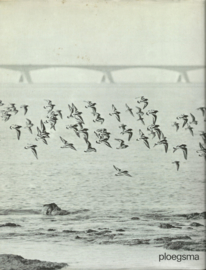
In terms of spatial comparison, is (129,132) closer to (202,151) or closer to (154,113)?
(154,113)

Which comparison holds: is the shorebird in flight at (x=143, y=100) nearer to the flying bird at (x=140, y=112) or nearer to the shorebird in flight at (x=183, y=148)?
the flying bird at (x=140, y=112)

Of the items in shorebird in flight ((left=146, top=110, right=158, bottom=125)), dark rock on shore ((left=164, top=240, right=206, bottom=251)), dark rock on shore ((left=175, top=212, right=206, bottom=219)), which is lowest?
dark rock on shore ((left=164, top=240, right=206, bottom=251))

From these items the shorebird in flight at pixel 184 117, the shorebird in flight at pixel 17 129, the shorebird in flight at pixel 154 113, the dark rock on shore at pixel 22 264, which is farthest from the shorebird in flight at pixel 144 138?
the dark rock on shore at pixel 22 264

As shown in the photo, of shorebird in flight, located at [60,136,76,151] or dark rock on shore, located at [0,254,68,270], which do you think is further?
shorebird in flight, located at [60,136,76,151]

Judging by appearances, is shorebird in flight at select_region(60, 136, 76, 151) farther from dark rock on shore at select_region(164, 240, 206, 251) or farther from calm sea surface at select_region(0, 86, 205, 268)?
dark rock on shore at select_region(164, 240, 206, 251)

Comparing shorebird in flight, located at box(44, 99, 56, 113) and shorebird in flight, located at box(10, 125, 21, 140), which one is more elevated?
shorebird in flight, located at box(44, 99, 56, 113)

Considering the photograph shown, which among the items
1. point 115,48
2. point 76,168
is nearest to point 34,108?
point 76,168

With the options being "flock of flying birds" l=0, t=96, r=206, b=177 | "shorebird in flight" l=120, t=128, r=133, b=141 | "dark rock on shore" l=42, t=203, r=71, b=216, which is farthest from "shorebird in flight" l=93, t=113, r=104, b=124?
"dark rock on shore" l=42, t=203, r=71, b=216
